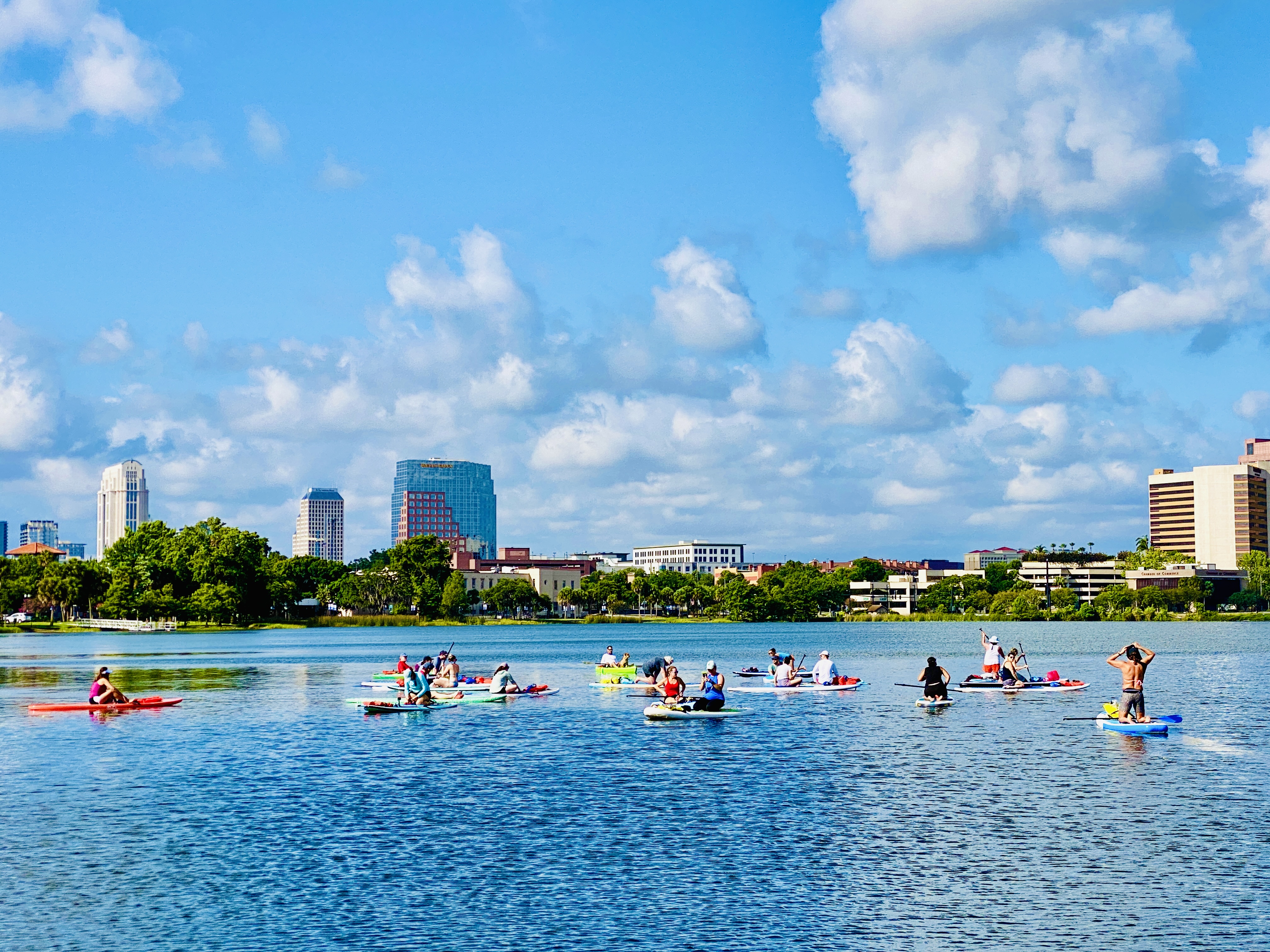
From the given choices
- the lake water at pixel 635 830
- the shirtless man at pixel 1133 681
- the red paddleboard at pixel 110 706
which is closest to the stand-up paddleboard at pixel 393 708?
the lake water at pixel 635 830

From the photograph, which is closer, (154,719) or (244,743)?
(244,743)

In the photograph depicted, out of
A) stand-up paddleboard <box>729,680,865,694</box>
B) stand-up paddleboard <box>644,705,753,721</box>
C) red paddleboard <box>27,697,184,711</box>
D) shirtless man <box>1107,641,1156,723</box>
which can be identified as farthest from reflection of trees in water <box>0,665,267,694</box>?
shirtless man <box>1107,641,1156,723</box>

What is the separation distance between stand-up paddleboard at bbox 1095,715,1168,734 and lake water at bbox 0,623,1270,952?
0.66 metres

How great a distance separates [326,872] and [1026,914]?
45.8ft

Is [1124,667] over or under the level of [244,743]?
over

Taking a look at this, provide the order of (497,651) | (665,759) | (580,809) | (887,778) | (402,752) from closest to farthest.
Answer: (580,809) → (887,778) → (665,759) → (402,752) → (497,651)

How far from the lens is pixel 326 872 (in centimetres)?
2658

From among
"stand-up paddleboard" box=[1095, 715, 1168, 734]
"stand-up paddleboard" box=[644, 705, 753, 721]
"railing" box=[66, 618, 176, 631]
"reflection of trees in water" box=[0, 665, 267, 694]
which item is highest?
"stand-up paddleboard" box=[1095, 715, 1168, 734]

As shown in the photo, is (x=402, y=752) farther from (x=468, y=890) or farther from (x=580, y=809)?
(x=468, y=890)

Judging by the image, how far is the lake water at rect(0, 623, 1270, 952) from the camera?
22.2 metres

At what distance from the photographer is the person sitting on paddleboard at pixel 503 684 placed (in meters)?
65.6

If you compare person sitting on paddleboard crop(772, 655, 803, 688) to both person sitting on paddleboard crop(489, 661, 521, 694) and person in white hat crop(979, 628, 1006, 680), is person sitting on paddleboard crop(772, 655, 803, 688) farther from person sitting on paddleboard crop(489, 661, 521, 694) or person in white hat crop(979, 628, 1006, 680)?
person sitting on paddleboard crop(489, 661, 521, 694)

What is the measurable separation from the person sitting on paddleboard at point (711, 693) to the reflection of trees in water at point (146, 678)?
3441 cm

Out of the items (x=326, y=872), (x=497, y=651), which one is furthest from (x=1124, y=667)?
Answer: (x=497, y=651)
